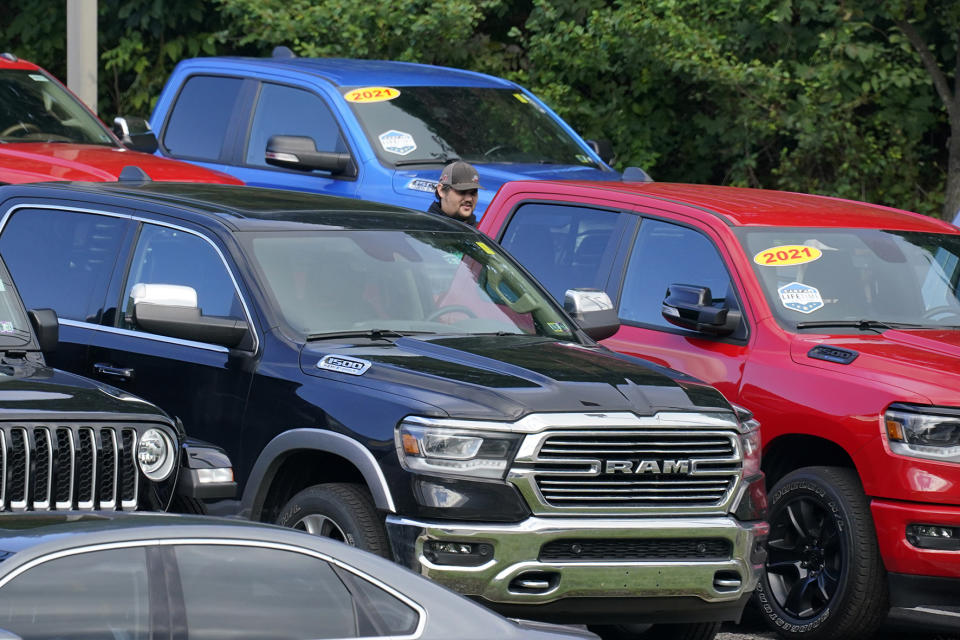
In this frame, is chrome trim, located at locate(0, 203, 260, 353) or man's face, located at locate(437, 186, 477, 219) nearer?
chrome trim, located at locate(0, 203, 260, 353)

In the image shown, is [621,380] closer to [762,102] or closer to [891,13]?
[891,13]

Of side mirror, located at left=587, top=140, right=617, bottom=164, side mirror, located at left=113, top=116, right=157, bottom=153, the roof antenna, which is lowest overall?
side mirror, located at left=113, top=116, right=157, bottom=153

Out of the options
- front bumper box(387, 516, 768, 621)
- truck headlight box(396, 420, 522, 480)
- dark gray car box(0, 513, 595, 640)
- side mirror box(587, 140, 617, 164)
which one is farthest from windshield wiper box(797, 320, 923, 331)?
side mirror box(587, 140, 617, 164)

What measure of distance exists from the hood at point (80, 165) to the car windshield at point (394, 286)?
3.67 metres

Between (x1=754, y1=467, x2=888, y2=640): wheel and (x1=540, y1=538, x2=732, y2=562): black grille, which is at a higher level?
(x1=540, y1=538, x2=732, y2=562): black grille

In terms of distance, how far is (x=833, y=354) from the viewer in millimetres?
7805

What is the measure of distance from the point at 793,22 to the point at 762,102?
3.65 feet

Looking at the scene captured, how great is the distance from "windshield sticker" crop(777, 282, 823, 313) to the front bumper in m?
1.95

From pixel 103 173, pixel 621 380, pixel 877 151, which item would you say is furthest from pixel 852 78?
pixel 621 380

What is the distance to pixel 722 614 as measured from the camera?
6555 millimetres

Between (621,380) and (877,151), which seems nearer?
(621,380)

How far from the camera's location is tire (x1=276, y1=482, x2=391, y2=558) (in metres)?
6.21

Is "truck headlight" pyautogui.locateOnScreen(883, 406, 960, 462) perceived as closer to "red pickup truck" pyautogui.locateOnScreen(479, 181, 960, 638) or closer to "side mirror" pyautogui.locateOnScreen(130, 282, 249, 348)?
"red pickup truck" pyautogui.locateOnScreen(479, 181, 960, 638)

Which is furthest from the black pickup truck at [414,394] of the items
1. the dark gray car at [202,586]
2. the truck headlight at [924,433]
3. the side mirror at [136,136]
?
the side mirror at [136,136]
